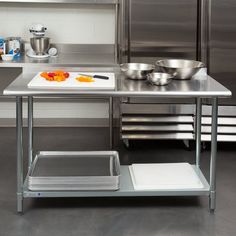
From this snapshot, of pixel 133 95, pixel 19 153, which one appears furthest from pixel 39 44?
pixel 133 95

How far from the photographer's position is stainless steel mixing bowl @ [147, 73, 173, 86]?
2.93 meters

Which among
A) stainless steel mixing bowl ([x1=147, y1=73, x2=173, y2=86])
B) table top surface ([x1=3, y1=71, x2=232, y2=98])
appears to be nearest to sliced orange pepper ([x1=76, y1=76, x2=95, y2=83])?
table top surface ([x1=3, y1=71, x2=232, y2=98])

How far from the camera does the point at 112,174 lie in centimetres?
314

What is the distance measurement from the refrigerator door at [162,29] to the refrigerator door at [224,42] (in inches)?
6.5

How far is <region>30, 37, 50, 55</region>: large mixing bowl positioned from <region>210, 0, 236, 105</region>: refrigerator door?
152 cm

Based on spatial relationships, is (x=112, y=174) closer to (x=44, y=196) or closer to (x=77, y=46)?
(x=44, y=196)

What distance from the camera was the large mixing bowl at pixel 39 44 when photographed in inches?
183

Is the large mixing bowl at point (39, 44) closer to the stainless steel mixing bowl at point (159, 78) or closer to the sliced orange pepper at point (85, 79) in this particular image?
the sliced orange pepper at point (85, 79)

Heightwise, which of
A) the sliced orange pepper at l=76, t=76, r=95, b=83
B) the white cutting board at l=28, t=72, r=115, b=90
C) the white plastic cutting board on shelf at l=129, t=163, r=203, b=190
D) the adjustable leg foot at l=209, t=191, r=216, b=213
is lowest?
the adjustable leg foot at l=209, t=191, r=216, b=213

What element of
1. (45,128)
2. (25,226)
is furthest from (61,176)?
(45,128)

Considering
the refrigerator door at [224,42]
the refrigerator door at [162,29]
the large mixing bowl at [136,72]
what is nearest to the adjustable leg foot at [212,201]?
the large mixing bowl at [136,72]

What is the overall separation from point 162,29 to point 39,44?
3.83 ft

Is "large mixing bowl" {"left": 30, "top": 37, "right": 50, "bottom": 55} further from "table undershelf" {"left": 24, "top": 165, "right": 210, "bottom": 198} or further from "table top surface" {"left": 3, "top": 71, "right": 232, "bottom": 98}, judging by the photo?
"table undershelf" {"left": 24, "top": 165, "right": 210, "bottom": 198}

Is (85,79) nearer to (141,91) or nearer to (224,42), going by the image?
(141,91)
